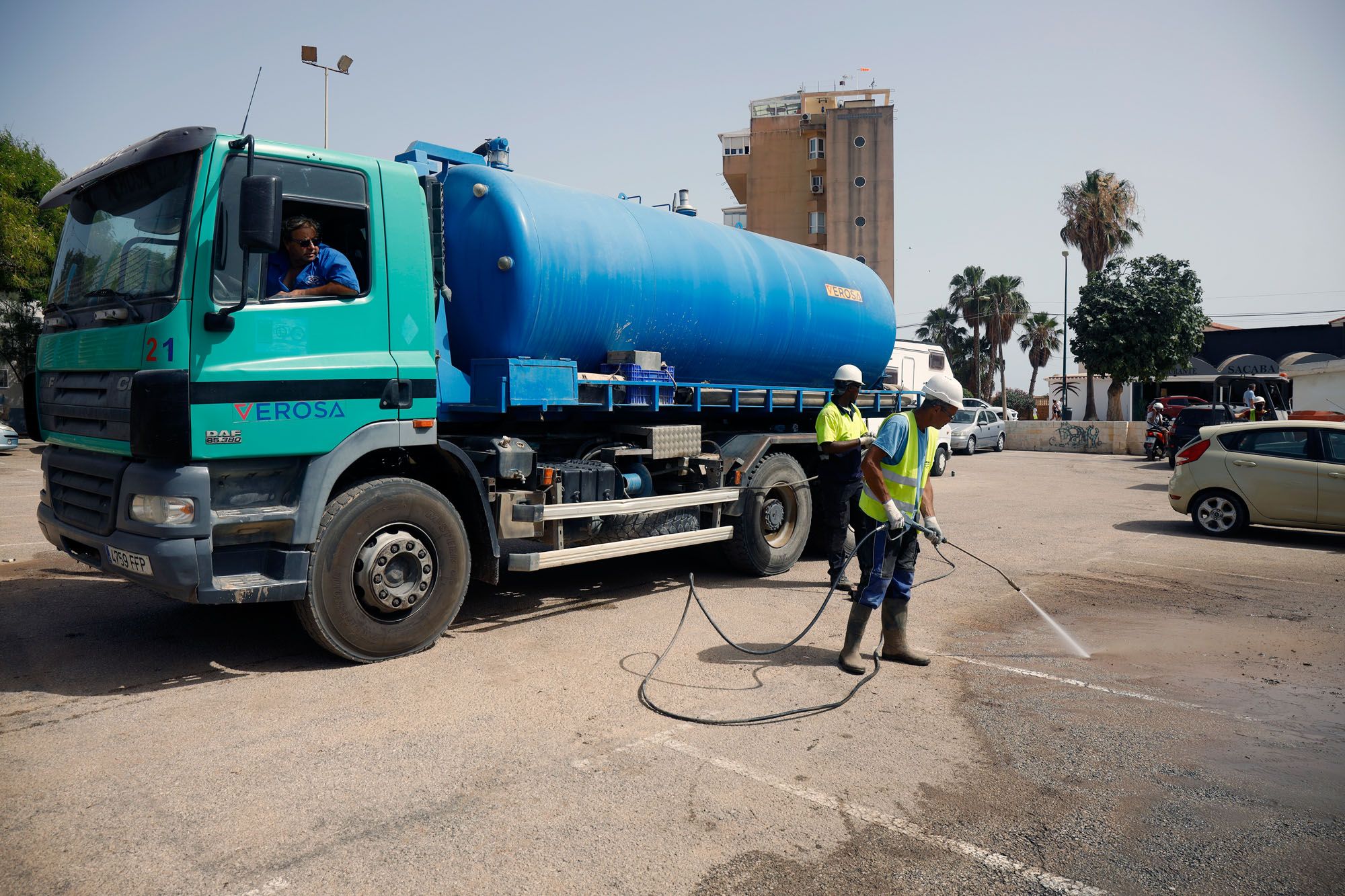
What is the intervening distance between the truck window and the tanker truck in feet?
0.05

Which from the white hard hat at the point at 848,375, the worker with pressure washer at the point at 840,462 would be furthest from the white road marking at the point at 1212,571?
the white hard hat at the point at 848,375

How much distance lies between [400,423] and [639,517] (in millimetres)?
2447

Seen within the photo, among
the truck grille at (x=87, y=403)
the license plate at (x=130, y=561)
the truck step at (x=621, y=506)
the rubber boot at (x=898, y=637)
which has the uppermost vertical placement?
the truck grille at (x=87, y=403)

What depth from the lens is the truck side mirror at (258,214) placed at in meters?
4.65

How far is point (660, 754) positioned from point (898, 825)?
1198 mm

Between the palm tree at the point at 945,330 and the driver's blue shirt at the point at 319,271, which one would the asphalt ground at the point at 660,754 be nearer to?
the driver's blue shirt at the point at 319,271

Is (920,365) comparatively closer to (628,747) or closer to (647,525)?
(647,525)

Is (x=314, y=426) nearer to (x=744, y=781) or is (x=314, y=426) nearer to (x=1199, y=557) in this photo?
(x=744, y=781)

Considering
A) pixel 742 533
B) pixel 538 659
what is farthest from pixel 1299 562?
pixel 538 659

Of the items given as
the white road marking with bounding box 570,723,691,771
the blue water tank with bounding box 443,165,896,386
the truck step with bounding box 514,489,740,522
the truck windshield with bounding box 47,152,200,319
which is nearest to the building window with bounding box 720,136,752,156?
the blue water tank with bounding box 443,165,896,386

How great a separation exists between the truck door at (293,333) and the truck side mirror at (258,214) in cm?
40

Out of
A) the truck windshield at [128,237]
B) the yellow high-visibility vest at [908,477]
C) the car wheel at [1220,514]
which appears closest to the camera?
the truck windshield at [128,237]

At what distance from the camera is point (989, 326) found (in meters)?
60.0

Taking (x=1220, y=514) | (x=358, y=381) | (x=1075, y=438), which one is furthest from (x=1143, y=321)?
(x=358, y=381)
